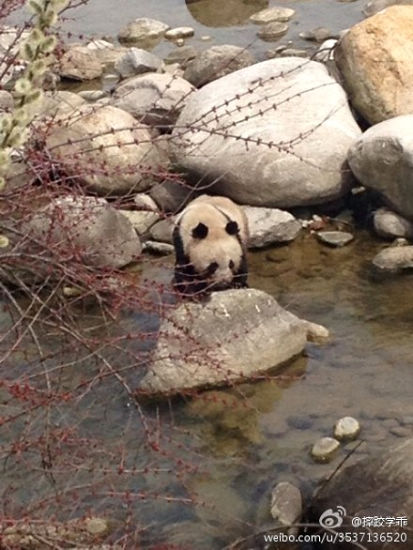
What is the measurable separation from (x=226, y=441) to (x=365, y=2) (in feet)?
47.7

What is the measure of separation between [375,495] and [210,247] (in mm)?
3969

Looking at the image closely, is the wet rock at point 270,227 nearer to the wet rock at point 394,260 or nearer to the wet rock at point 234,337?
the wet rock at point 394,260

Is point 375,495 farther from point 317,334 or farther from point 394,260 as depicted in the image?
point 394,260

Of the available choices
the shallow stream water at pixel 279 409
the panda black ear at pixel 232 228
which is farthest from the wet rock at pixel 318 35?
the panda black ear at pixel 232 228

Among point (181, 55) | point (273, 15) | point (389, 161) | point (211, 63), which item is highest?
point (389, 161)

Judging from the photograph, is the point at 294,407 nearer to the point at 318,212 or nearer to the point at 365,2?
the point at 318,212

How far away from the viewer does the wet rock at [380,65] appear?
11.7 m

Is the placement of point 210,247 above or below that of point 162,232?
above

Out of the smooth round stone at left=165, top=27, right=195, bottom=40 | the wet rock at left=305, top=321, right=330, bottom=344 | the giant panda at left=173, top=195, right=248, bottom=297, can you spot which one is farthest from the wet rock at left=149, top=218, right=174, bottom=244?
the smooth round stone at left=165, top=27, right=195, bottom=40

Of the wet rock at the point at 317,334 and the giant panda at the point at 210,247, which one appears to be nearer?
the wet rock at the point at 317,334

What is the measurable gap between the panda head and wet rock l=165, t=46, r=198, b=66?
815 centimetres

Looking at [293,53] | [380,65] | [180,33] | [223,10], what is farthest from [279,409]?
[223,10]

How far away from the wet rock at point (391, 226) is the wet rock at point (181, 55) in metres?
7.22

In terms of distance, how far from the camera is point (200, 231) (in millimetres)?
9180
